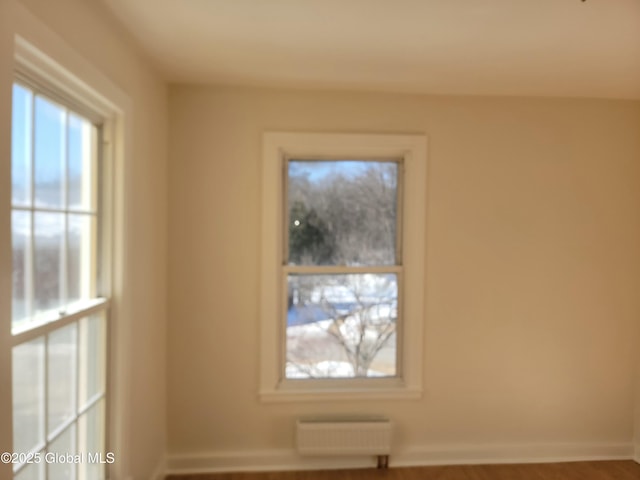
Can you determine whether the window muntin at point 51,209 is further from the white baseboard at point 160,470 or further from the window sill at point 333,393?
the window sill at point 333,393

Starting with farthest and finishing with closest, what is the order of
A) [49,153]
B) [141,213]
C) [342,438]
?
A: [342,438] < [141,213] < [49,153]

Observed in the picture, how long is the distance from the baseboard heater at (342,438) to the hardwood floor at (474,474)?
14cm

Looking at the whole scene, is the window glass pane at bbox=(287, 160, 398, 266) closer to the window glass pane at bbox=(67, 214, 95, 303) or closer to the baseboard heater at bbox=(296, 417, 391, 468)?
the baseboard heater at bbox=(296, 417, 391, 468)

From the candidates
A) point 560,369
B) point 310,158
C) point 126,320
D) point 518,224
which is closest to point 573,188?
point 518,224

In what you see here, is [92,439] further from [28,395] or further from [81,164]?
[81,164]

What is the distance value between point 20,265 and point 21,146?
366mm

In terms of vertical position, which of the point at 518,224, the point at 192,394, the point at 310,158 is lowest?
the point at 192,394

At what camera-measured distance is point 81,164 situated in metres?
1.79

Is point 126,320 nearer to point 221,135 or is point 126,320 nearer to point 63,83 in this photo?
point 63,83

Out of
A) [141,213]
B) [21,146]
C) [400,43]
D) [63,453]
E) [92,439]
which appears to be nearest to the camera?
[21,146]

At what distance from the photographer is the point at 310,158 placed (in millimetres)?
2867

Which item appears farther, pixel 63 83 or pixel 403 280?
pixel 403 280

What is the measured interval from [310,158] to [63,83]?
156 cm

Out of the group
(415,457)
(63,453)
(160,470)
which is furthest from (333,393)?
(63,453)
